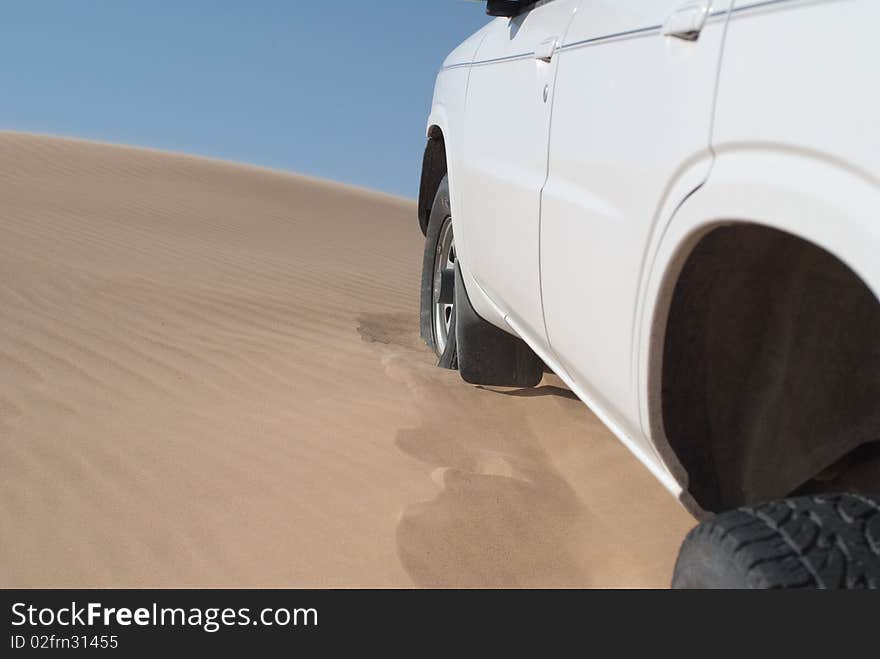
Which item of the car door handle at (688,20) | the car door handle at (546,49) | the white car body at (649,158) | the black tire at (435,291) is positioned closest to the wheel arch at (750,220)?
the white car body at (649,158)

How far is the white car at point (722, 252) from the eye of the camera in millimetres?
1256

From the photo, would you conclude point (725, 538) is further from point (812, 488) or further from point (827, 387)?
point (812, 488)

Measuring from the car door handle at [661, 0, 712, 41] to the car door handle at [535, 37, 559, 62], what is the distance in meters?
0.75

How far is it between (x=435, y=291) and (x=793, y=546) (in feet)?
11.5

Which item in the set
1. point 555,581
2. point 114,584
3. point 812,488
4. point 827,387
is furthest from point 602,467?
point 114,584

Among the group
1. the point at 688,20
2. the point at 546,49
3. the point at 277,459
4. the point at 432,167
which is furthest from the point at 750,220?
the point at 432,167

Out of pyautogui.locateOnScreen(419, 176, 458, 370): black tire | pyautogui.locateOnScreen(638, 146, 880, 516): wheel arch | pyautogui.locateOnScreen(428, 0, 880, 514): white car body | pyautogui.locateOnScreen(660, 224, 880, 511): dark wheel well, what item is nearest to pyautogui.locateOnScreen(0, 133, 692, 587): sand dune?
pyautogui.locateOnScreen(419, 176, 458, 370): black tire

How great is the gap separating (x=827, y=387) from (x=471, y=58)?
2.09 metres

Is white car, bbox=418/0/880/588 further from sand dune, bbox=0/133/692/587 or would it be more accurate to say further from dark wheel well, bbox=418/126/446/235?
dark wheel well, bbox=418/126/446/235

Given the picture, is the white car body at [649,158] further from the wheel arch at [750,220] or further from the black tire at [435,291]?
the black tire at [435,291]

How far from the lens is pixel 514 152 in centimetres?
266

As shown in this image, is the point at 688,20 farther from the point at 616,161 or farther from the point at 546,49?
the point at 546,49

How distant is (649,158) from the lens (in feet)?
5.59

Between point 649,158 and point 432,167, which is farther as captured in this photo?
point 432,167
